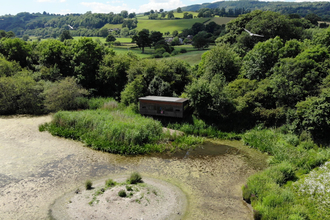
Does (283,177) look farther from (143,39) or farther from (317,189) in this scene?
(143,39)

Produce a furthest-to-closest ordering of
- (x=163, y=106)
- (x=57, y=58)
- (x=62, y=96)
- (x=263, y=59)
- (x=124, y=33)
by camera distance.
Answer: (x=124, y=33), (x=57, y=58), (x=62, y=96), (x=263, y=59), (x=163, y=106)

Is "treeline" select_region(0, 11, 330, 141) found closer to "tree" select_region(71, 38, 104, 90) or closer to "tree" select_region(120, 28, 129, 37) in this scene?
"tree" select_region(71, 38, 104, 90)

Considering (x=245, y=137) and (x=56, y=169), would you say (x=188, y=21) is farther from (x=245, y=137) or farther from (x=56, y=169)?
(x=56, y=169)

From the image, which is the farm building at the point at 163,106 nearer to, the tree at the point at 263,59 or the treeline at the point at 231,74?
the treeline at the point at 231,74

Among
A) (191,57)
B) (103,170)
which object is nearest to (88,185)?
(103,170)

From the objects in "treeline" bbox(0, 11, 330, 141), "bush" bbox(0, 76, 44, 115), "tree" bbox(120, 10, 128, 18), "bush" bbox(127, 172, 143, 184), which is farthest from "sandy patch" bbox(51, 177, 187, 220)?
"tree" bbox(120, 10, 128, 18)

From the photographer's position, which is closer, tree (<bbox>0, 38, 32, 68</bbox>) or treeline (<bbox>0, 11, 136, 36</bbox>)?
tree (<bbox>0, 38, 32, 68</bbox>)
